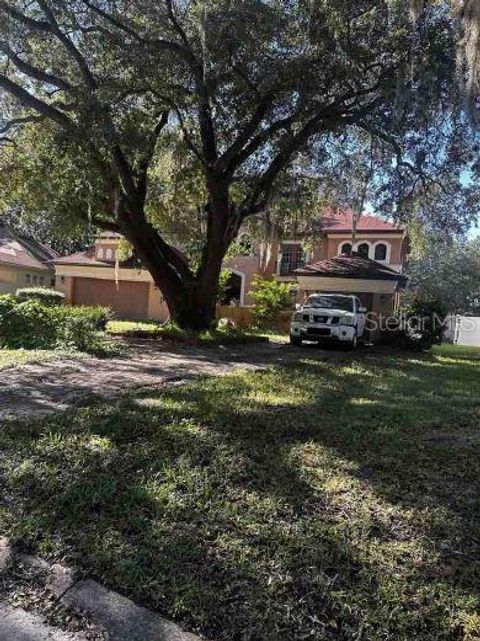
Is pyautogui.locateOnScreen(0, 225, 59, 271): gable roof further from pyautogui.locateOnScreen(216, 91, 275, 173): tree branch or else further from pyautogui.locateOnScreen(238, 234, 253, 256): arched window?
pyautogui.locateOnScreen(216, 91, 275, 173): tree branch

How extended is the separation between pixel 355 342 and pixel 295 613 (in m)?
13.8

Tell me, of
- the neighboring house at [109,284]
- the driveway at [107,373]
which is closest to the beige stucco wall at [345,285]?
the driveway at [107,373]

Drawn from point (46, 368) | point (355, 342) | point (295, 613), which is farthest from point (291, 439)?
point (355, 342)

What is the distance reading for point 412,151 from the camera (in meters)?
15.4

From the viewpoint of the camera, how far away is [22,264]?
34688 millimetres

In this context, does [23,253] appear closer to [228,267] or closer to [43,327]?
[228,267]

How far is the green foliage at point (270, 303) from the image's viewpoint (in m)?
25.0

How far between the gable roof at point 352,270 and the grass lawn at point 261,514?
16.0 meters

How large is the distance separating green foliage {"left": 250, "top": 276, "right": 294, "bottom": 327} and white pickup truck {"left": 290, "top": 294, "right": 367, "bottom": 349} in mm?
8059

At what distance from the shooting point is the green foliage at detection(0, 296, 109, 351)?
11.5 metres

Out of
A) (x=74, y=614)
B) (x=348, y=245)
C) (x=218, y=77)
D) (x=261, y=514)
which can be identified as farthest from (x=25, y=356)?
(x=348, y=245)

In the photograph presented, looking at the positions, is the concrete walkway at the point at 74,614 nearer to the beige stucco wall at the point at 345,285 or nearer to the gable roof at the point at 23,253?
the beige stucco wall at the point at 345,285

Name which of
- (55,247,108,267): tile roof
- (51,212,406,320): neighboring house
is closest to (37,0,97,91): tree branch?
(51,212,406,320): neighboring house

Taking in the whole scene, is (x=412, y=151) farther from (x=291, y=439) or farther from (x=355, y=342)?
(x=291, y=439)
